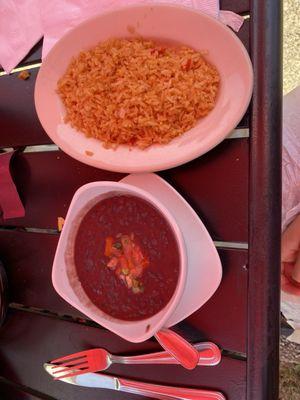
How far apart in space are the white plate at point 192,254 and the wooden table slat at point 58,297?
0.06 metres

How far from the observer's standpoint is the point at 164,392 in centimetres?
131

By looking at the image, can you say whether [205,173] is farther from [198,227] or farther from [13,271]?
[13,271]

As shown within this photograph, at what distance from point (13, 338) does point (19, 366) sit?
0.37ft

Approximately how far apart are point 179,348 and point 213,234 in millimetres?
357

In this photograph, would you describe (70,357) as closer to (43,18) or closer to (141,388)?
(141,388)

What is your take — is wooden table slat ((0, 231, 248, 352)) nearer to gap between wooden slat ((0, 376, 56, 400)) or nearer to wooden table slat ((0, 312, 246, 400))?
wooden table slat ((0, 312, 246, 400))

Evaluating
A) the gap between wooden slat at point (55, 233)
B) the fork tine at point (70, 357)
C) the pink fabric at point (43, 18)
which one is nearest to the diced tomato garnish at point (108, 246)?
the gap between wooden slat at point (55, 233)

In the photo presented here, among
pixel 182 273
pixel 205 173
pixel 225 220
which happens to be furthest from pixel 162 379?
pixel 205 173

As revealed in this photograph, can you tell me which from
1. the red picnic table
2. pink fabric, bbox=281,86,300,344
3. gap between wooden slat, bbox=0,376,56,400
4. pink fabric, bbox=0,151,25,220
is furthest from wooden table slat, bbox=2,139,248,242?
gap between wooden slat, bbox=0,376,56,400

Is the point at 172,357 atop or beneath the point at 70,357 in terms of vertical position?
atop

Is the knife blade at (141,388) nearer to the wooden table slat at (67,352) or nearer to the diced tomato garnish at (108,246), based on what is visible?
the wooden table slat at (67,352)

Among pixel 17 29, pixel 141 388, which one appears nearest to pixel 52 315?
pixel 141 388

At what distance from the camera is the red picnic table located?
111 centimetres

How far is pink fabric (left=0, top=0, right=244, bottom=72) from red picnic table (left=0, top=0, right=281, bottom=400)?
1.7 inches
